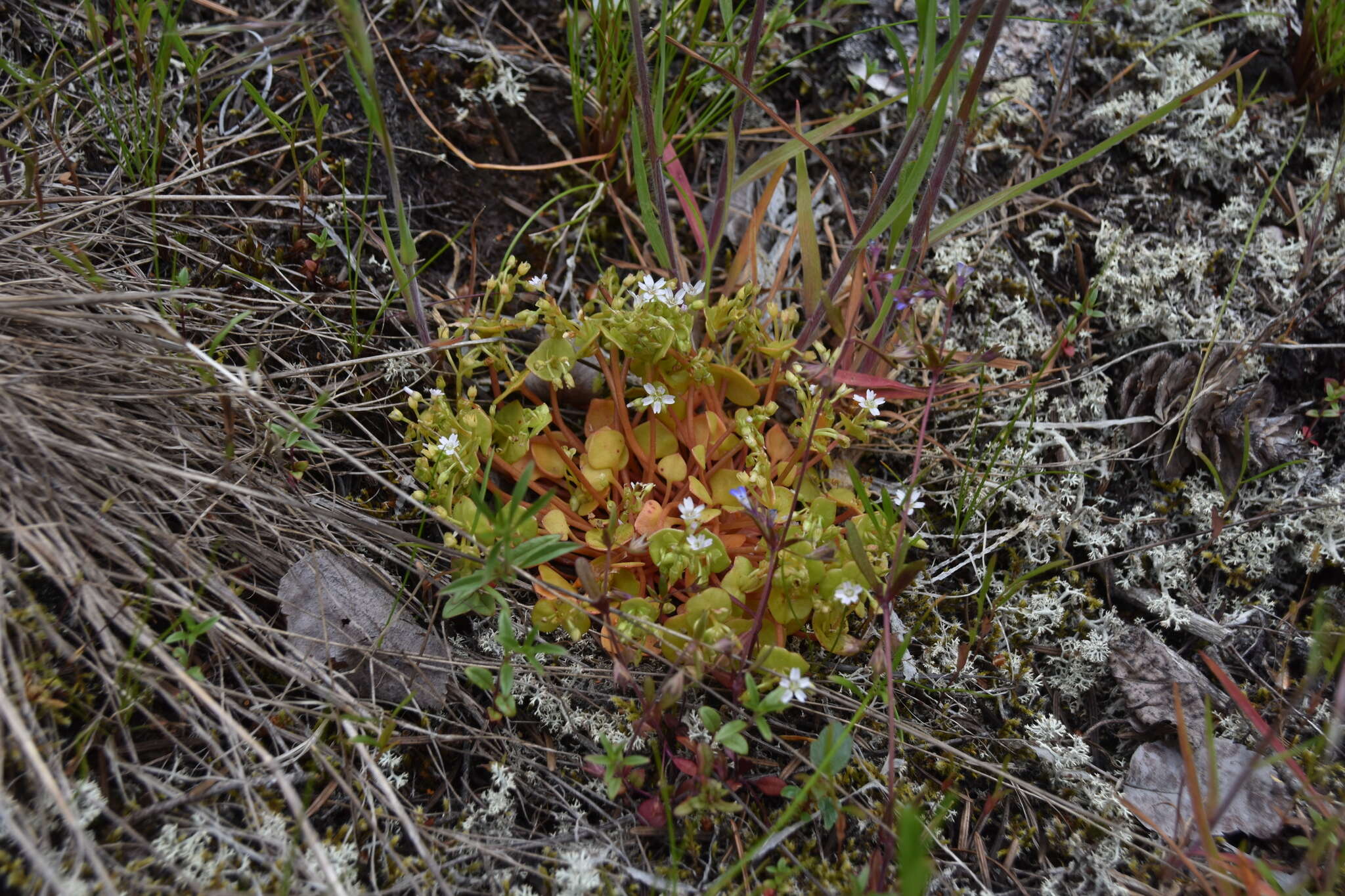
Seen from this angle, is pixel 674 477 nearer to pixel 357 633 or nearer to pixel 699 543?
pixel 699 543

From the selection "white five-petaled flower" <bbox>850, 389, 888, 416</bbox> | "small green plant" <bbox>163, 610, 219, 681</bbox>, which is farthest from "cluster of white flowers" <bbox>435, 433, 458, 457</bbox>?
"white five-petaled flower" <bbox>850, 389, 888, 416</bbox>

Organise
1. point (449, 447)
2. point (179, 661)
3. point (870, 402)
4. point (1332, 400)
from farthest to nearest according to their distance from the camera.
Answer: point (1332, 400), point (870, 402), point (449, 447), point (179, 661)

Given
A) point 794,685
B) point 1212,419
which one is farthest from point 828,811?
point 1212,419

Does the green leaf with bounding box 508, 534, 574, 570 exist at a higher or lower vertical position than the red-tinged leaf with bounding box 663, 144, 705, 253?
lower

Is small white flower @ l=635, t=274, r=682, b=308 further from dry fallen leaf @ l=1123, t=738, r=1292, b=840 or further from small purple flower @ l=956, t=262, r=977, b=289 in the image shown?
dry fallen leaf @ l=1123, t=738, r=1292, b=840

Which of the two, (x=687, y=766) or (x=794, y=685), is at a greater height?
→ (x=794, y=685)

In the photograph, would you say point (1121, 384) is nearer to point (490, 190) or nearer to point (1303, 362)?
point (1303, 362)

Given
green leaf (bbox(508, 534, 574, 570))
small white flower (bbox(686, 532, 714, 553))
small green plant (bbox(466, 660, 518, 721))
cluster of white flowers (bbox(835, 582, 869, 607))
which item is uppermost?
green leaf (bbox(508, 534, 574, 570))
